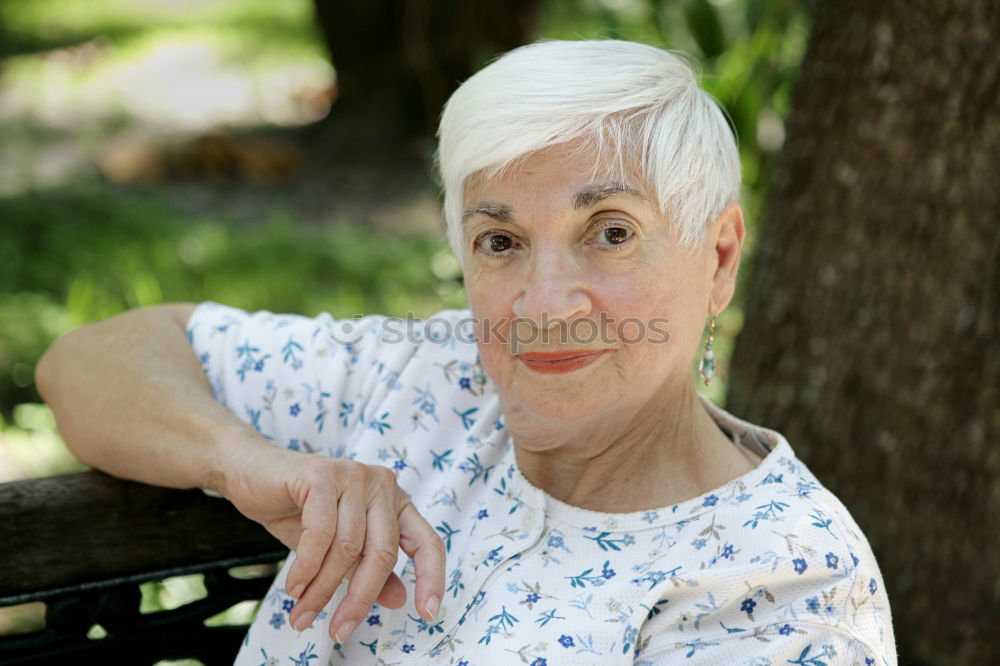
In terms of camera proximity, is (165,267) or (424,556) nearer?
(424,556)

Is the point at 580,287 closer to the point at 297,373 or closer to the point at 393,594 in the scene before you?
the point at 393,594

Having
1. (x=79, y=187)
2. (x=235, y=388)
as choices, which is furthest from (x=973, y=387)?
(x=79, y=187)

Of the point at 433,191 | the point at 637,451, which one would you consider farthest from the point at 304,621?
the point at 433,191

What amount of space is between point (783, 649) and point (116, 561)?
3.79ft

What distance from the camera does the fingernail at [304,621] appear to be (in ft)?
5.13

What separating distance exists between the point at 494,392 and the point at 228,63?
9.72 meters

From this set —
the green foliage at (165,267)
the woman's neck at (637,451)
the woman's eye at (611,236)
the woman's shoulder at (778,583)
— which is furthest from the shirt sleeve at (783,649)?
the green foliage at (165,267)

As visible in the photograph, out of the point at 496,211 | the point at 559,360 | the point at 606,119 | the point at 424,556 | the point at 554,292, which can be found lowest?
the point at 424,556

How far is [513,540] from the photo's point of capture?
1.75 metres

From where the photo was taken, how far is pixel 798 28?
4855 mm

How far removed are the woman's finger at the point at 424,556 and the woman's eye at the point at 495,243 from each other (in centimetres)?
43

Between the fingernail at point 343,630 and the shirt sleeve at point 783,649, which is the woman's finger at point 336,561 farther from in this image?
the shirt sleeve at point 783,649

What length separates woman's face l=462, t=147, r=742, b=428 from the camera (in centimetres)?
164

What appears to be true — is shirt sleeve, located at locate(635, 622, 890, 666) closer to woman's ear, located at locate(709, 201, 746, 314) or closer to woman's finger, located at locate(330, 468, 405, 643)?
woman's finger, located at locate(330, 468, 405, 643)
